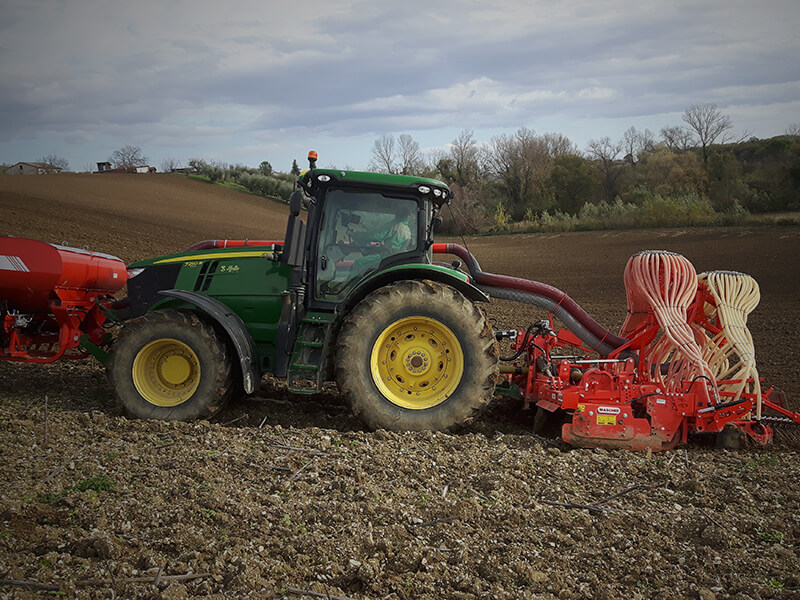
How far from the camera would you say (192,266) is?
6.21 m

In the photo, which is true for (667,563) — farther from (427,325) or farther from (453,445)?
(427,325)

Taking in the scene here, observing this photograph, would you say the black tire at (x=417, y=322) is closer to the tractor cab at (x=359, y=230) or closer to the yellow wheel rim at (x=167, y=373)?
the tractor cab at (x=359, y=230)

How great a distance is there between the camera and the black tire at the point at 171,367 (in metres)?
5.54

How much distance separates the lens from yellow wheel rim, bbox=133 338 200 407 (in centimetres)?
564

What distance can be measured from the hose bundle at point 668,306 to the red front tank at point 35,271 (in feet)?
17.9

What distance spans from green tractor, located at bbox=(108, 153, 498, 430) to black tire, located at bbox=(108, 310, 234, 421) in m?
0.01

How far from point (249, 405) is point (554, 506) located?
11.0 feet

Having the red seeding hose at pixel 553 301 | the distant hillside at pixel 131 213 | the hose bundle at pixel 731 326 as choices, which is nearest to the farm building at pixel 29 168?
the distant hillside at pixel 131 213

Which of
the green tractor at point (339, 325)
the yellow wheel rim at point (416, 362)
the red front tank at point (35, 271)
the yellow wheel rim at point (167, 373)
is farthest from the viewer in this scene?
the red front tank at point (35, 271)

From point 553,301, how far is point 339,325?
7.39ft

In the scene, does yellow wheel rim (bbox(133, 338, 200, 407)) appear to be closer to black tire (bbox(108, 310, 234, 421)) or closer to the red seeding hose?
black tire (bbox(108, 310, 234, 421))

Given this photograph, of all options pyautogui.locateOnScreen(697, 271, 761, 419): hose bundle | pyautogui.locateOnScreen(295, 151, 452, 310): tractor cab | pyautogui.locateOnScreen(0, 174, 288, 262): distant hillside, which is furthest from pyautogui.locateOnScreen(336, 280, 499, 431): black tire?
pyautogui.locateOnScreen(0, 174, 288, 262): distant hillside

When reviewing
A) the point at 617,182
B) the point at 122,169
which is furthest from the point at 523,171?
the point at 122,169

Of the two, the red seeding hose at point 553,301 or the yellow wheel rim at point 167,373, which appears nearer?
the yellow wheel rim at point 167,373
